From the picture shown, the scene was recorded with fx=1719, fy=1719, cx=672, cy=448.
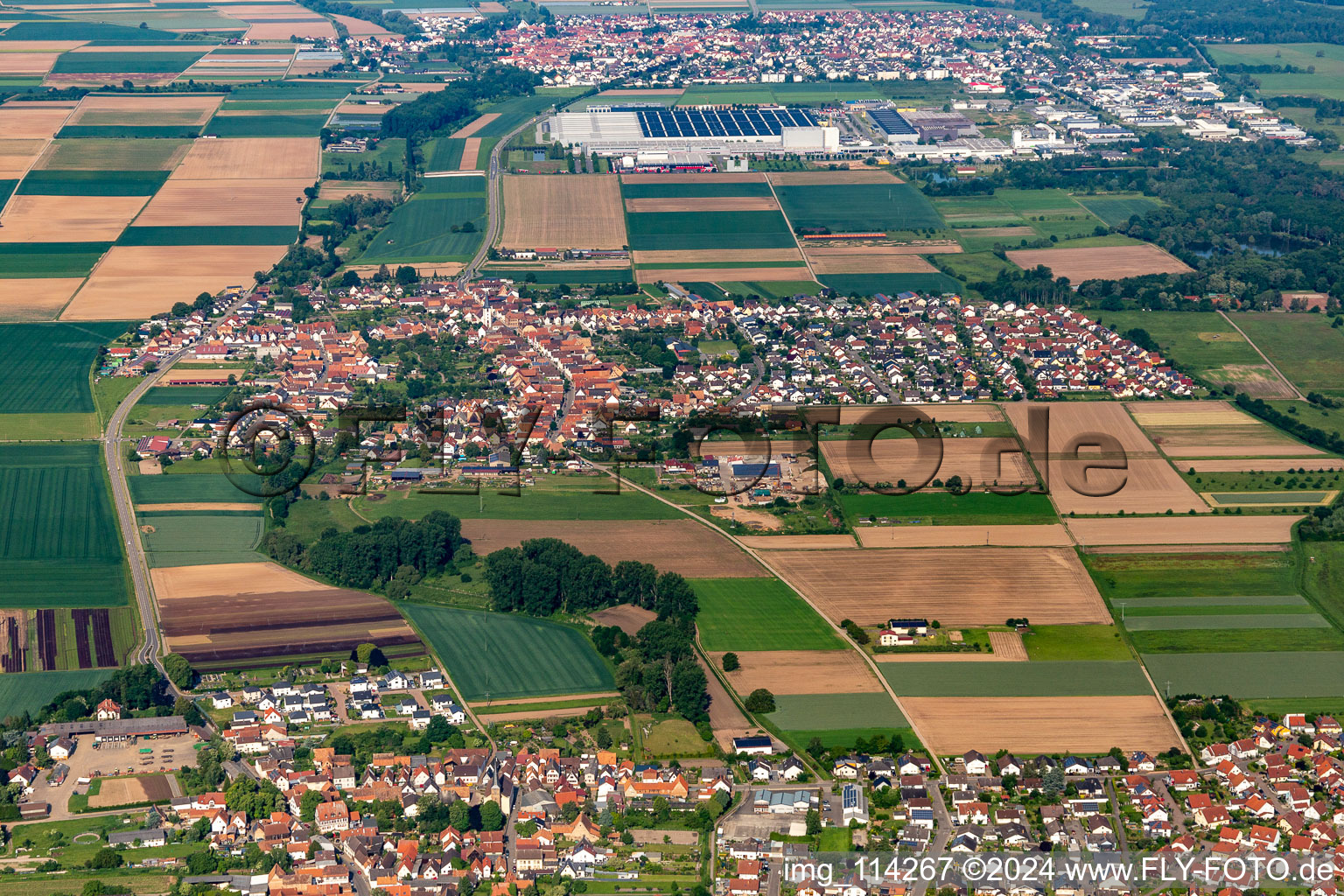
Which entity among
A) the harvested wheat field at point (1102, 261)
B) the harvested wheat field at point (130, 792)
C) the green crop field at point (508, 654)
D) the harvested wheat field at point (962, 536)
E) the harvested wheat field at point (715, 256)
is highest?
the harvested wheat field at point (1102, 261)

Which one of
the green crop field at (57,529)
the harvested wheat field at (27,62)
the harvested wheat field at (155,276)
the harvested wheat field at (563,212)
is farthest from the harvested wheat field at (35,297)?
the harvested wheat field at (27,62)

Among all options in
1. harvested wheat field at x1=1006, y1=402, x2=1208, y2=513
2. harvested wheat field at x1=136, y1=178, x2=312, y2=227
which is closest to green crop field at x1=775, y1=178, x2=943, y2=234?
harvested wheat field at x1=136, y1=178, x2=312, y2=227

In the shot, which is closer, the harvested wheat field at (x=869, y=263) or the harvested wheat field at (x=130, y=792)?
the harvested wheat field at (x=130, y=792)

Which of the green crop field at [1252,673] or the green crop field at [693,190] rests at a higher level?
the green crop field at [693,190]

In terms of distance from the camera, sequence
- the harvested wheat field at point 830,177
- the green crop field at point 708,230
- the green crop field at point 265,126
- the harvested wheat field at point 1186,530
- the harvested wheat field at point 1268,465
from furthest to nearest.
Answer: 1. the green crop field at point 265,126
2. the harvested wheat field at point 830,177
3. the green crop field at point 708,230
4. the harvested wheat field at point 1268,465
5. the harvested wheat field at point 1186,530

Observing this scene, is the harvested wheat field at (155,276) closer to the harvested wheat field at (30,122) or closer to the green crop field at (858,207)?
the harvested wheat field at (30,122)

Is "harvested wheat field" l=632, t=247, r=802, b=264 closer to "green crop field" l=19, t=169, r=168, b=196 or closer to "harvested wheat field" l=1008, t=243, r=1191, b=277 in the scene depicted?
"harvested wheat field" l=1008, t=243, r=1191, b=277
